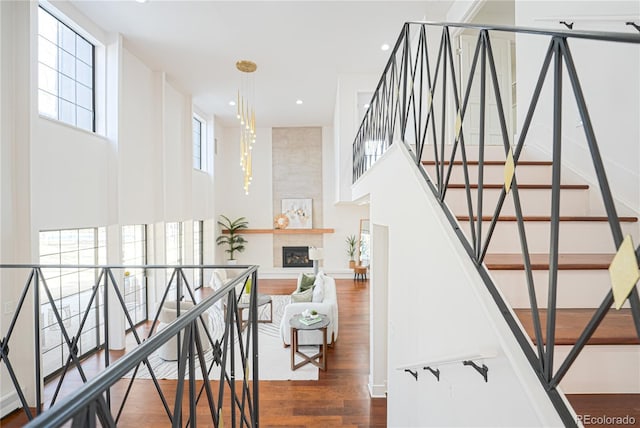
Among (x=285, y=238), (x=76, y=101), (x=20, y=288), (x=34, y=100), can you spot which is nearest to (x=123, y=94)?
→ (x=76, y=101)

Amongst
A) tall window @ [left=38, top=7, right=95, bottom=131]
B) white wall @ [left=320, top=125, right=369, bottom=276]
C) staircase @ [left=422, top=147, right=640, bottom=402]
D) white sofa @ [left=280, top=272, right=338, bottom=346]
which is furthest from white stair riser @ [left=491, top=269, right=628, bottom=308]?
white wall @ [left=320, top=125, right=369, bottom=276]

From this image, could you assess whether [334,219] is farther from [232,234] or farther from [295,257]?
[232,234]

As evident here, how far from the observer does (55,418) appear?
480mm

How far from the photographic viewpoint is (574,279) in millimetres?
1419

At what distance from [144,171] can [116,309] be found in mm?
2277

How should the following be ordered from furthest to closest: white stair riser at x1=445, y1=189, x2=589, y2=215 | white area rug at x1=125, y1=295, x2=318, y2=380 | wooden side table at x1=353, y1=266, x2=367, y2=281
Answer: wooden side table at x1=353, y1=266, x2=367, y2=281 → white area rug at x1=125, y1=295, x2=318, y2=380 → white stair riser at x1=445, y1=189, x2=589, y2=215

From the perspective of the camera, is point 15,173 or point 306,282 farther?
point 306,282

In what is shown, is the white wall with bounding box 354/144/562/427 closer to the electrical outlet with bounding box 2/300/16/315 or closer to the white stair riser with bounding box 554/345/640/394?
the white stair riser with bounding box 554/345/640/394

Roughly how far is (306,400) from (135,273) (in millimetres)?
3763

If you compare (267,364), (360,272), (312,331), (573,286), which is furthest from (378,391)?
(360,272)

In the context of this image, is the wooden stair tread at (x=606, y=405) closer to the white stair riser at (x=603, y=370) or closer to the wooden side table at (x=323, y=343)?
the white stair riser at (x=603, y=370)

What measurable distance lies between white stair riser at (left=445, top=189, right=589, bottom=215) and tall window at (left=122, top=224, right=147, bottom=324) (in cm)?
510

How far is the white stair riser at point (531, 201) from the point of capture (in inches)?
79.7

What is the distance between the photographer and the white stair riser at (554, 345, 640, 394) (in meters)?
1.17
